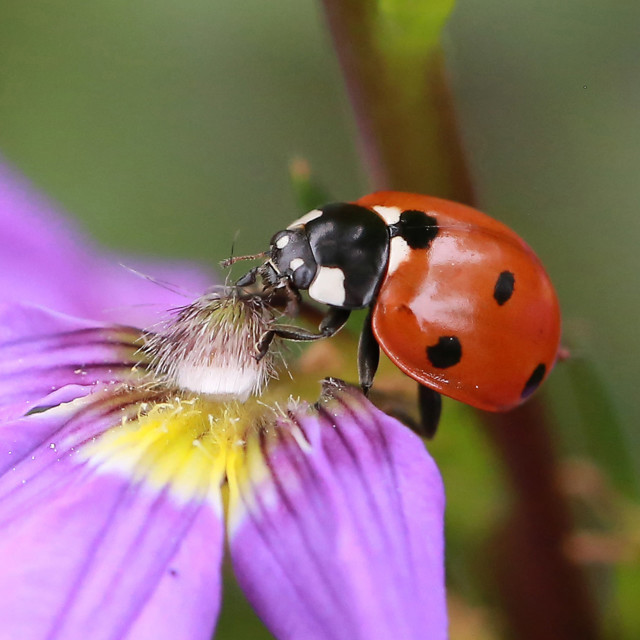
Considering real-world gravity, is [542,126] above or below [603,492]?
above

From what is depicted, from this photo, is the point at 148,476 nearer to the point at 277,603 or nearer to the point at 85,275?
the point at 277,603

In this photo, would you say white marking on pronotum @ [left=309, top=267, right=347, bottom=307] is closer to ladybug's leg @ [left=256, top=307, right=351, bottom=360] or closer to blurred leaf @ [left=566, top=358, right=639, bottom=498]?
ladybug's leg @ [left=256, top=307, right=351, bottom=360]

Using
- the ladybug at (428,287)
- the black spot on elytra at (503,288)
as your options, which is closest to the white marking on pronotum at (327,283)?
the ladybug at (428,287)

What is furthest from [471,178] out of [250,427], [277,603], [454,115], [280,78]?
[280,78]

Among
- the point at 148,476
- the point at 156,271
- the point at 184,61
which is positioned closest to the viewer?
the point at 148,476

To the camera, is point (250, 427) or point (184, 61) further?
point (184, 61)

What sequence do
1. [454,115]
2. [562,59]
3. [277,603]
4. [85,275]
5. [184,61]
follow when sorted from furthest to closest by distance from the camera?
[184,61], [562,59], [85,275], [454,115], [277,603]
